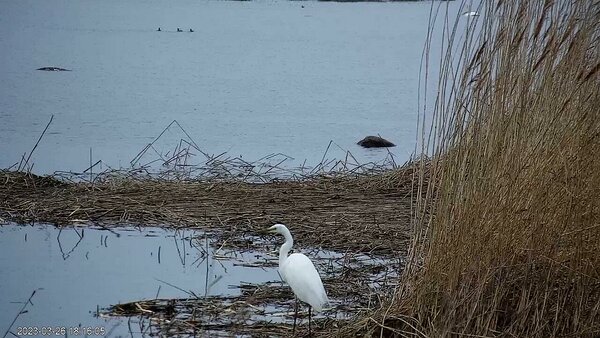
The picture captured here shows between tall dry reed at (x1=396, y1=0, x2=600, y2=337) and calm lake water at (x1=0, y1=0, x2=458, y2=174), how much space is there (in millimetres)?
5638

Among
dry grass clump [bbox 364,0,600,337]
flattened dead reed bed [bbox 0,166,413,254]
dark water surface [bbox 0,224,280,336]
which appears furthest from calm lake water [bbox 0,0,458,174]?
dry grass clump [bbox 364,0,600,337]

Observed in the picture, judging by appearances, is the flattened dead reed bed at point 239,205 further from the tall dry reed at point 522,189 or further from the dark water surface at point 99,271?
the tall dry reed at point 522,189

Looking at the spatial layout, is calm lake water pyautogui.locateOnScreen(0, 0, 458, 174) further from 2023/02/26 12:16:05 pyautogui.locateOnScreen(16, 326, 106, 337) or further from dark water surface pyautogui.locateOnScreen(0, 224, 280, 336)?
2023/02/26 12:16:05 pyautogui.locateOnScreen(16, 326, 106, 337)

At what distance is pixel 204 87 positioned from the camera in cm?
2023

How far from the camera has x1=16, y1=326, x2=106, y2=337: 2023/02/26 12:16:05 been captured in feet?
15.0

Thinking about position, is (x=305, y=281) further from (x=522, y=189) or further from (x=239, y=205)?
(x=239, y=205)

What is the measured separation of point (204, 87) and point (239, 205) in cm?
1344

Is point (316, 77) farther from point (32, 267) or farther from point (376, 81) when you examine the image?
point (32, 267)

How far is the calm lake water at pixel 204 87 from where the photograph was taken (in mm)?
11617

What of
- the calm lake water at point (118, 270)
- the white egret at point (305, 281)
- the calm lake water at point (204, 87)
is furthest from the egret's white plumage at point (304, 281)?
the calm lake water at point (204, 87)

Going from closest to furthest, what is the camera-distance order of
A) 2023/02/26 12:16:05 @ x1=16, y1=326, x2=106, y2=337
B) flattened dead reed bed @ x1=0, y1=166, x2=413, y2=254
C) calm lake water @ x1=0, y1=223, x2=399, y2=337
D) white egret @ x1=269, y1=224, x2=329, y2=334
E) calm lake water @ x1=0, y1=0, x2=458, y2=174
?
white egret @ x1=269, y1=224, x2=329, y2=334, 2023/02/26 12:16:05 @ x1=16, y1=326, x2=106, y2=337, calm lake water @ x1=0, y1=223, x2=399, y2=337, flattened dead reed bed @ x1=0, y1=166, x2=413, y2=254, calm lake water @ x1=0, y1=0, x2=458, y2=174

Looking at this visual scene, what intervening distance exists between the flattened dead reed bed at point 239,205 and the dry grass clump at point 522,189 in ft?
6.30

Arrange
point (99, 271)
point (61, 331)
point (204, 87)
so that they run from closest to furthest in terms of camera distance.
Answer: point (61, 331), point (99, 271), point (204, 87)

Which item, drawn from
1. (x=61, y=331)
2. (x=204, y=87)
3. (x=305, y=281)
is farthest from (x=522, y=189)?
(x=204, y=87)
